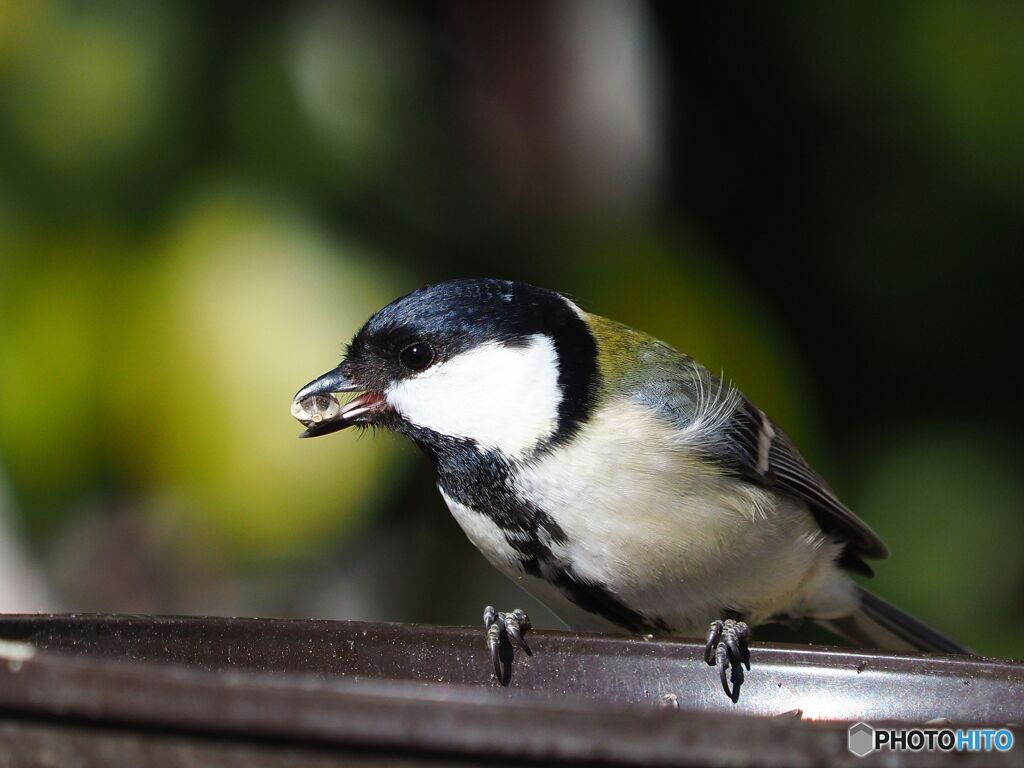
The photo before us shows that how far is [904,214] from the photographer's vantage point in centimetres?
265

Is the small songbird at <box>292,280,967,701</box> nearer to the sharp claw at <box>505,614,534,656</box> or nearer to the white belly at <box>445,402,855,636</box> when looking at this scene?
the white belly at <box>445,402,855,636</box>

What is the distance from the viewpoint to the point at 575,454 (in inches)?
56.6

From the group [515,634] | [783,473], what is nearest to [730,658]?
→ [515,634]

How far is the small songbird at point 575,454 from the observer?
142cm

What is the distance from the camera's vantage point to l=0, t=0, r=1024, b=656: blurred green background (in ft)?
7.36

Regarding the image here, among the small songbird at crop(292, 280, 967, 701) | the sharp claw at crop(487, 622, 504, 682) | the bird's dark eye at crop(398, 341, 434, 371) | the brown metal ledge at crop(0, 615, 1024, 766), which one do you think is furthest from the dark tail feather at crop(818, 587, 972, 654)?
the brown metal ledge at crop(0, 615, 1024, 766)

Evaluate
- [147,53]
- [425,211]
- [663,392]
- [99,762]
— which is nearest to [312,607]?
[425,211]

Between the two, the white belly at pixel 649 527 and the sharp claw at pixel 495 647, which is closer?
the sharp claw at pixel 495 647

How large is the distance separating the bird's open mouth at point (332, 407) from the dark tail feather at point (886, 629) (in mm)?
Result: 852

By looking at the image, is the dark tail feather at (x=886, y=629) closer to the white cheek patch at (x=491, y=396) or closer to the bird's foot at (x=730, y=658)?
the white cheek patch at (x=491, y=396)

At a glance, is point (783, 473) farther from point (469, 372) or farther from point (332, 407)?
point (332, 407)

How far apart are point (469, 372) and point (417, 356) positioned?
73 millimetres

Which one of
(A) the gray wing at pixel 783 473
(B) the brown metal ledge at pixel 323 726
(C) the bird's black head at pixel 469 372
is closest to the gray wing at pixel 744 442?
(A) the gray wing at pixel 783 473

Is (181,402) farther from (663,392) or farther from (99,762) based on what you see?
(99,762)
